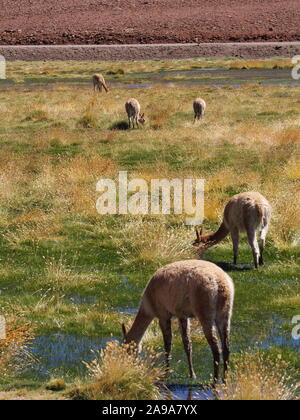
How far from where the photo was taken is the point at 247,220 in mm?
11312

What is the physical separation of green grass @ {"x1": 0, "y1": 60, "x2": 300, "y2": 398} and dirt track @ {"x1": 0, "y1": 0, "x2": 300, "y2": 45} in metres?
57.8

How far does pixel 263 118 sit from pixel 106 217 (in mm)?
15549

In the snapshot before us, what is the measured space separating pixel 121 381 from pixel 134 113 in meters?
20.5

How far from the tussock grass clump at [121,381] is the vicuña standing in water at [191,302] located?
41 centimetres

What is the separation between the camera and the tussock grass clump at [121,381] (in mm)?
7555

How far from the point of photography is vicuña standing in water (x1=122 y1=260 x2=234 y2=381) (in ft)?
24.5

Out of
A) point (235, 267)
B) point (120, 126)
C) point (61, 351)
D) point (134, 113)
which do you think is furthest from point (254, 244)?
point (120, 126)

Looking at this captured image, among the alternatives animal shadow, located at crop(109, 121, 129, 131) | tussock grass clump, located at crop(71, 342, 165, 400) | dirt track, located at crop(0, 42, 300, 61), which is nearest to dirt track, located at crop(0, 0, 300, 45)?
dirt track, located at crop(0, 42, 300, 61)

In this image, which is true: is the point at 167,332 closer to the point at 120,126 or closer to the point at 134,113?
the point at 134,113

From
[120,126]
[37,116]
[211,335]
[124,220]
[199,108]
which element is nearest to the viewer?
[211,335]

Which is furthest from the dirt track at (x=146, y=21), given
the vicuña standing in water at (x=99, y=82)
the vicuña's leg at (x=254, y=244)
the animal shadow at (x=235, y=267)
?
the vicuña's leg at (x=254, y=244)

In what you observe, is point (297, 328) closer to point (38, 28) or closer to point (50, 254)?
point (50, 254)

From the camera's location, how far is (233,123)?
92.2 feet

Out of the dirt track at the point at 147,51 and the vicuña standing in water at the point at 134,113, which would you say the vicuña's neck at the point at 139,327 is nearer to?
the vicuña standing in water at the point at 134,113
